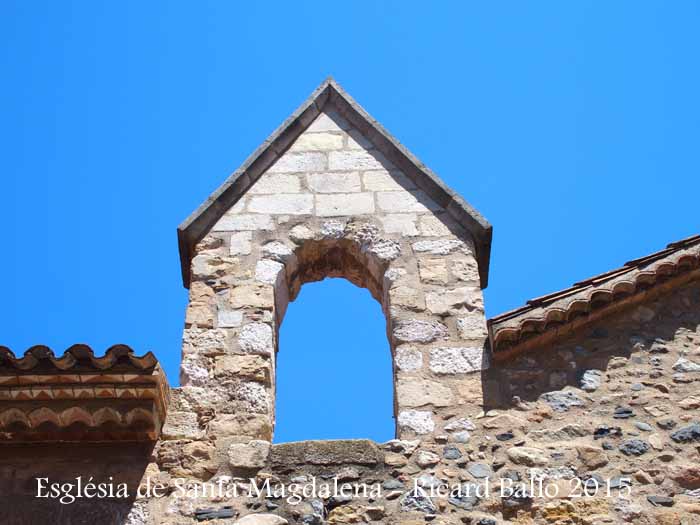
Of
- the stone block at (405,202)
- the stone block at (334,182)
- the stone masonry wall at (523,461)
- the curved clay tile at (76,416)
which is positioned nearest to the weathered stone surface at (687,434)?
the stone masonry wall at (523,461)

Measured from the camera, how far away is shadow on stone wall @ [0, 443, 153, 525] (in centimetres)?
Result: 543

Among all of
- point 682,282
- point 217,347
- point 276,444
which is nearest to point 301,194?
Answer: point 217,347

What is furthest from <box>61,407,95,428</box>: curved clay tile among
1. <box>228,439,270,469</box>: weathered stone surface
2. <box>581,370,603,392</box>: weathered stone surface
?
<box>581,370,603,392</box>: weathered stone surface

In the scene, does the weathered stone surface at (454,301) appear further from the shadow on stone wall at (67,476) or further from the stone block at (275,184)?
the shadow on stone wall at (67,476)

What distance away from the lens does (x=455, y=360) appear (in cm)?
625

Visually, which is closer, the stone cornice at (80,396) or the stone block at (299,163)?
the stone cornice at (80,396)

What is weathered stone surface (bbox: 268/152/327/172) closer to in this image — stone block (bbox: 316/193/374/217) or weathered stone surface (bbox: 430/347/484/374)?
stone block (bbox: 316/193/374/217)

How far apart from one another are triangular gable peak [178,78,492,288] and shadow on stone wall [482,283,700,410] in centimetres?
89

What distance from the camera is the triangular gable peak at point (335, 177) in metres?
7.12

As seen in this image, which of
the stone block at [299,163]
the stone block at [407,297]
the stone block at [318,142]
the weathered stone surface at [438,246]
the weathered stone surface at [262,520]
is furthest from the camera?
the stone block at [318,142]

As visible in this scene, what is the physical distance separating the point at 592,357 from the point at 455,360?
854mm

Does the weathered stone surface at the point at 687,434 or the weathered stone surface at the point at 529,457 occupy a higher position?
the weathered stone surface at the point at 687,434

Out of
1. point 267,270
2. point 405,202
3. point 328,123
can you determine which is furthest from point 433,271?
point 328,123

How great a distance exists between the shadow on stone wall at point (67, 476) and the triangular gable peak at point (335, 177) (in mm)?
1684
